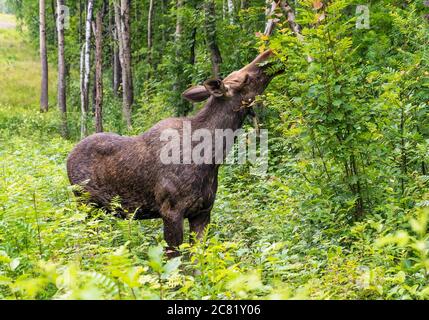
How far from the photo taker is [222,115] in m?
6.96

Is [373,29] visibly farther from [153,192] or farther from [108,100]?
[108,100]

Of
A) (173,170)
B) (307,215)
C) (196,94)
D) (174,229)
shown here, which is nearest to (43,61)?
(196,94)

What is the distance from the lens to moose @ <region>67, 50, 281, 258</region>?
6.66m

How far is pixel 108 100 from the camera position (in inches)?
971

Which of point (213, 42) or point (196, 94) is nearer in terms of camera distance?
point (196, 94)

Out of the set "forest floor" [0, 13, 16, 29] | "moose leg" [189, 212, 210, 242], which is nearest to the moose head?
"moose leg" [189, 212, 210, 242]

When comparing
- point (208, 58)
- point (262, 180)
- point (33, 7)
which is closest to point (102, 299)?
point (262, 180)

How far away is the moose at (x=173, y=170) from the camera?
262 inches

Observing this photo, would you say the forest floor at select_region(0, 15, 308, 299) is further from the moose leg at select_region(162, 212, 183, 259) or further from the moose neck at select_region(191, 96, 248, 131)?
the moose neck at select_region(191, 96, 248, 131)

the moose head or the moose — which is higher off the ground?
the moose head

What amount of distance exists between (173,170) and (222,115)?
880mm

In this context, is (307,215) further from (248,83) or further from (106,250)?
(106,250)

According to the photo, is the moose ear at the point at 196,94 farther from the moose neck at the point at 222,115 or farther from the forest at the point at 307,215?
the forest at the point at 307,215

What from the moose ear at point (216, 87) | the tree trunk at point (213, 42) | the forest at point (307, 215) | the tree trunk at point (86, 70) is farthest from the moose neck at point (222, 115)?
the tree trunk at point (86, 70)
